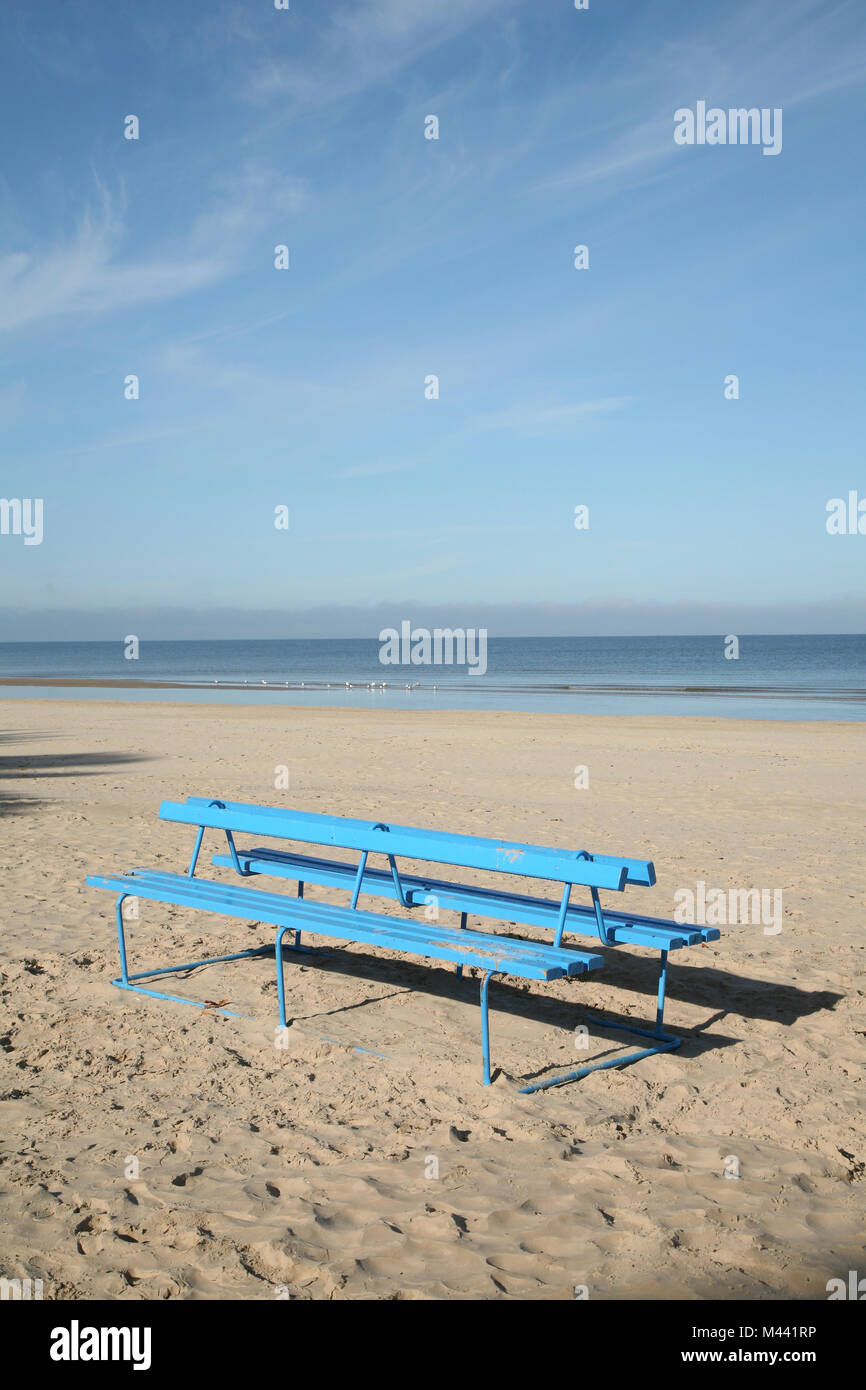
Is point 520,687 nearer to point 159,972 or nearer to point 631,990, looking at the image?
point 631,990

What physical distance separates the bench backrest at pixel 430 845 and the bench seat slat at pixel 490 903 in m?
0.19

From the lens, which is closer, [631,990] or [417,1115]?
[417,1115]

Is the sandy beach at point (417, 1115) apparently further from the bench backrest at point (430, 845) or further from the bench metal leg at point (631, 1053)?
the bench backrest at point (430, 845)

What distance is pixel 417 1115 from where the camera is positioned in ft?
13.0

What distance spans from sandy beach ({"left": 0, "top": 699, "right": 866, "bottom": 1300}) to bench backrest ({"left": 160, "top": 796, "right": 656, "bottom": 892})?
813 millimetres

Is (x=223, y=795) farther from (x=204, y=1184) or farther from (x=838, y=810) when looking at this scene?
(x=204, y=1184)

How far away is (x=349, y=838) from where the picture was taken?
17.3ft

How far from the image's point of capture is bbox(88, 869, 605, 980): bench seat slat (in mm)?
4196

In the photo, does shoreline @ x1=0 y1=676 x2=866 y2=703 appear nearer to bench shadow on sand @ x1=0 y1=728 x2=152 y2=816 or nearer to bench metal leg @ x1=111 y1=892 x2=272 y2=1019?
bench shadow on sand @ x1=0 y1=728 x2=152 y2=816

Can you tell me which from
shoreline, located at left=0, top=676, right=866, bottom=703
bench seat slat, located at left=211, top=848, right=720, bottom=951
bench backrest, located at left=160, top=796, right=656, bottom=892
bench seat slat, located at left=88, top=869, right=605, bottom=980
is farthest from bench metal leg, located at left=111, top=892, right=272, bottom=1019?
shoreline, located at left=0, top=676, right=866, bottom=703

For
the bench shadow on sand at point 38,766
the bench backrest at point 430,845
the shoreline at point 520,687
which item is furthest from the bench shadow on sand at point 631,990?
the shoreline at point 520,687

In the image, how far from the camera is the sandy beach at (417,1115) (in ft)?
9.73

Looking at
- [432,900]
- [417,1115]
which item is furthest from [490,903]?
[417,1115]

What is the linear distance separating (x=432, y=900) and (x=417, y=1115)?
1.37 m
